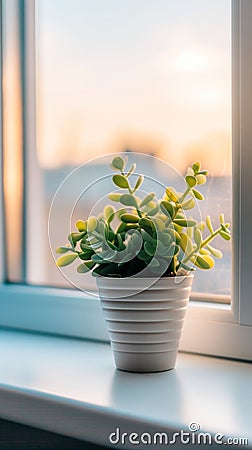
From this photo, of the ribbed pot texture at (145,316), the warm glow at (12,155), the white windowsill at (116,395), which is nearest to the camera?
the white windowsill at (116,395)

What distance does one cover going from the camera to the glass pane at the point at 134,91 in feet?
3.72

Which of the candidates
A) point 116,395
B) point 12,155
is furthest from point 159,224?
point 12,155

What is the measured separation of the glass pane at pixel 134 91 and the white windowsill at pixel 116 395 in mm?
191

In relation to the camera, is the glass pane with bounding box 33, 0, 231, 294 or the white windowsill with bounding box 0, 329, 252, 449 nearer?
the white windowsill with bounding box 0, 329, 252, 449

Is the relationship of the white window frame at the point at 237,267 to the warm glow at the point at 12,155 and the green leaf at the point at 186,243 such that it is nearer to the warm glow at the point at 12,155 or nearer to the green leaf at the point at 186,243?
the green leaf at the point at 186,243

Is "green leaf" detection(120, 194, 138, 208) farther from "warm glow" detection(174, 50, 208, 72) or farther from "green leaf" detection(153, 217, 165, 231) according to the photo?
"warm glow" detection(174, 50, 208, 72)

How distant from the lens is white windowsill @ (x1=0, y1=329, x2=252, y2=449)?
815 mm

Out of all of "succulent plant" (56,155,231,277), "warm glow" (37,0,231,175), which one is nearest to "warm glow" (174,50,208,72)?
"warm glow" (37,0,231,175)

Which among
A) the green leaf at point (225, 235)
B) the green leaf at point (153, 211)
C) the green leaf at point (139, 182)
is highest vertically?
the green leaf at point (139, 182)

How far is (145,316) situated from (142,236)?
112 mm

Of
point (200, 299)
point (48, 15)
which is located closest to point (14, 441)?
point (200, 299)

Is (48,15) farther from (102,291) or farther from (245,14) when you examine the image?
(102,291)

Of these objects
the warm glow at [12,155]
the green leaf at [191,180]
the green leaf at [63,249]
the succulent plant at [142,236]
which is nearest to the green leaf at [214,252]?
the succulent plant at [142,236]

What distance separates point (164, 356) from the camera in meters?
1.01
